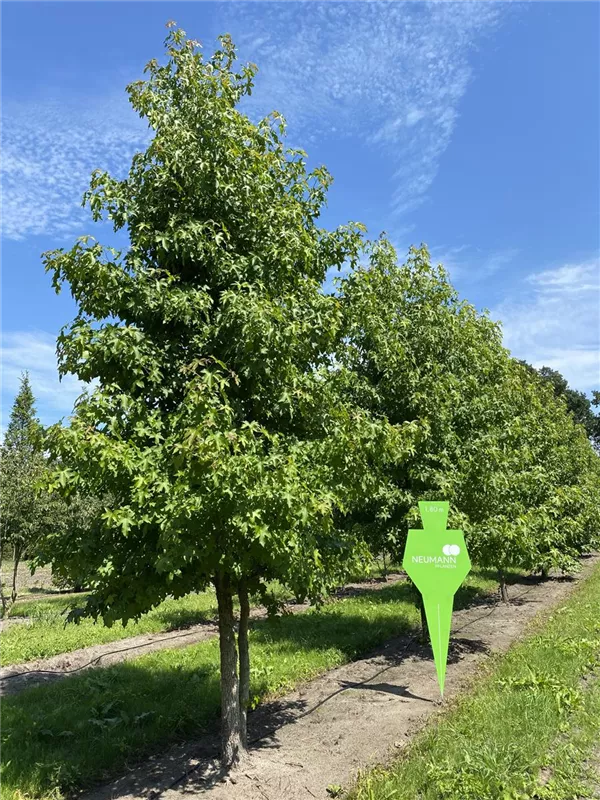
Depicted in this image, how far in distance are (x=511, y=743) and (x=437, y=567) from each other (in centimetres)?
205

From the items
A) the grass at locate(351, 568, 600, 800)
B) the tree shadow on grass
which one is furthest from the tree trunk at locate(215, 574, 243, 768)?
the tree shadow on grass

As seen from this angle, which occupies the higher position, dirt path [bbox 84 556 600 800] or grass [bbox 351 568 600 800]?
grass [bbox 351 568 600 800]

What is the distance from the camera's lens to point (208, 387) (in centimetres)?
427

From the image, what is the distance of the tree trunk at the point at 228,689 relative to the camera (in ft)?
16.9

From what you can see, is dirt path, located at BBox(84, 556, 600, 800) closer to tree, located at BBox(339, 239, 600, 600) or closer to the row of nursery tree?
the row of nursery tree

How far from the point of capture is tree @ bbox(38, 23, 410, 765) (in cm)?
416

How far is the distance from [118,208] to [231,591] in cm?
379

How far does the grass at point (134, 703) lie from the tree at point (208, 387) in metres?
1.32

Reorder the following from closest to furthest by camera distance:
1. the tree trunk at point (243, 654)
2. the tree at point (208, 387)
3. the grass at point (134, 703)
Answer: the tree at point (208, 387) → the grass at point (134, 703) → the tree trunk at point (243, 654)

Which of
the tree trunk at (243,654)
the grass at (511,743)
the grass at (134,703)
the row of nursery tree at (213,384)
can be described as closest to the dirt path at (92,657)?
the grass at (134,703)

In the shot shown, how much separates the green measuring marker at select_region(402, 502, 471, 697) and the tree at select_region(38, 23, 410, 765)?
4.68 ft

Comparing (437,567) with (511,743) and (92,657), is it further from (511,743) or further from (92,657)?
(92,657)

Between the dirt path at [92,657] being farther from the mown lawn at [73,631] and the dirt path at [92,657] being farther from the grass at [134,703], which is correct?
the grass at [134,703]

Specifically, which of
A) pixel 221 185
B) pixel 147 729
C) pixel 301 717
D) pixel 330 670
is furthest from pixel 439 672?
pixel 221 185
